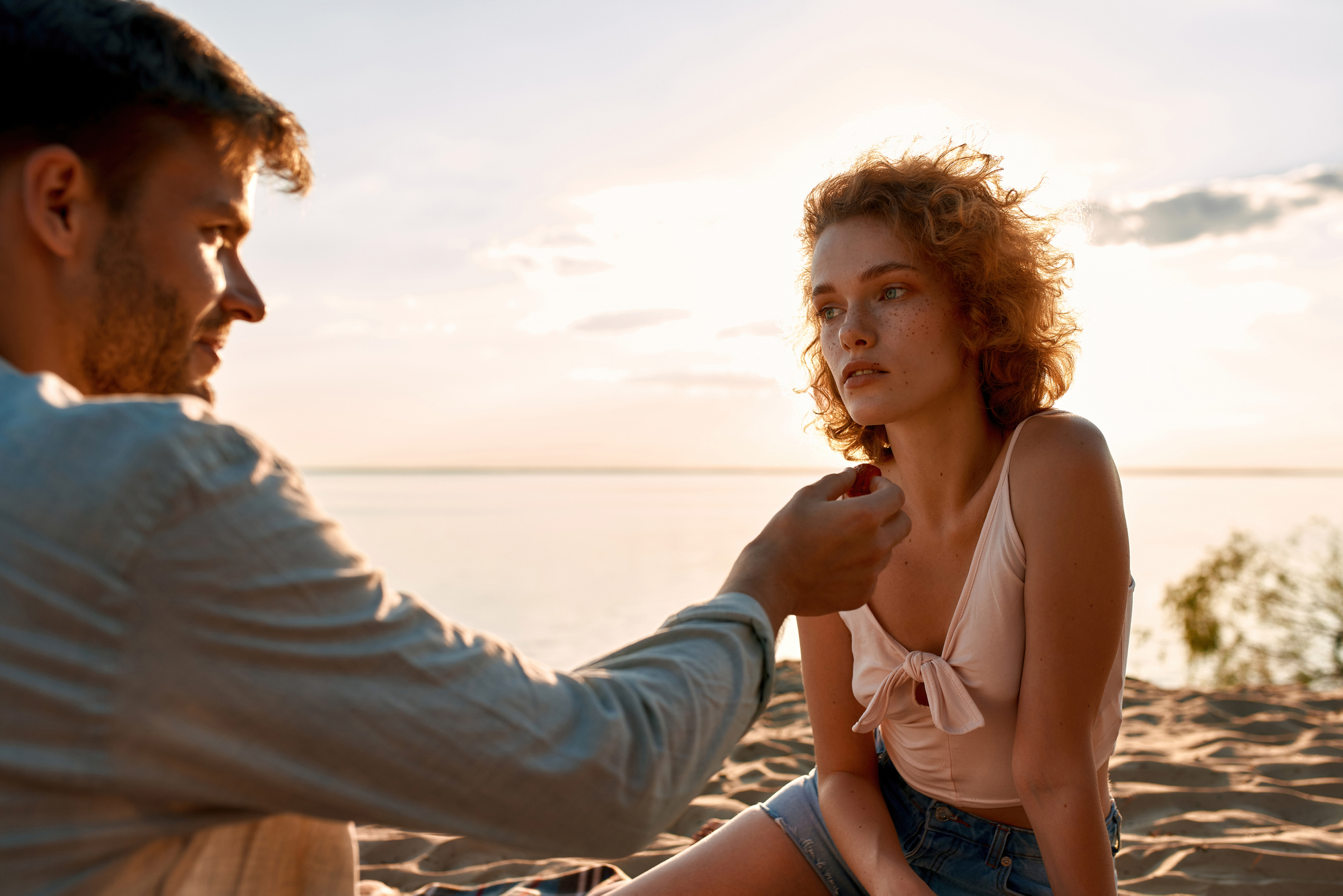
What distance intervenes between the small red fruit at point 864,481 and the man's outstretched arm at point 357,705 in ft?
2.42

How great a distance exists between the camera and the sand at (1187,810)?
10.7ft

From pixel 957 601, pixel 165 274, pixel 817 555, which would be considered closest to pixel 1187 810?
pixel 957 601

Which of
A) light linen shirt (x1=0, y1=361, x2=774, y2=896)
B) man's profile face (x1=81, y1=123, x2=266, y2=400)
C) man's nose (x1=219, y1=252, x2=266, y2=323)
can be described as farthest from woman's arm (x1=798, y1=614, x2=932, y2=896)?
man's profile face (x1=81, y1=123, x2=266, y2=400)

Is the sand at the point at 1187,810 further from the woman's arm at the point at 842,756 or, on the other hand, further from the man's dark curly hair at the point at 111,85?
the man's dark curly hair at the point at 111,85

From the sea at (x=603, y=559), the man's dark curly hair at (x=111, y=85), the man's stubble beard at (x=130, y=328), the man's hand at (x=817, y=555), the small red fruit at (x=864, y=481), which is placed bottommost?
the sea at (x=603, y=559)

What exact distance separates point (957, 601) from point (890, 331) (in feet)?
2.56

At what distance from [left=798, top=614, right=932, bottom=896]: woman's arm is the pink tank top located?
7.4 inches

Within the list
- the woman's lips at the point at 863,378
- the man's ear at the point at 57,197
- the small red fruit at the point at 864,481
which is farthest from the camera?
the woman's lips at the point at 863,378

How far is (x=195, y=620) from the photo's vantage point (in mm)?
1020

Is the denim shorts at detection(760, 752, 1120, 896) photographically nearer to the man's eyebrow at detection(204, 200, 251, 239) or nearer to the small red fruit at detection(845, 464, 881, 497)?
the small red fruit at detection(845, 464, 881, 497)

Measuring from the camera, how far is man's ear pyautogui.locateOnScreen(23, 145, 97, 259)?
133cm

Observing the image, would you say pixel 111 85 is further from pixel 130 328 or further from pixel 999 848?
pixel 999 848

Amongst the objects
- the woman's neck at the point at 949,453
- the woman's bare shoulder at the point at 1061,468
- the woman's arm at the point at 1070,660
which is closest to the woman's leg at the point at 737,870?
the woman's arm at the point at 1070,660

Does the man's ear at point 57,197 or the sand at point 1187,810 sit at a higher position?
the man's ear at point 57,197
